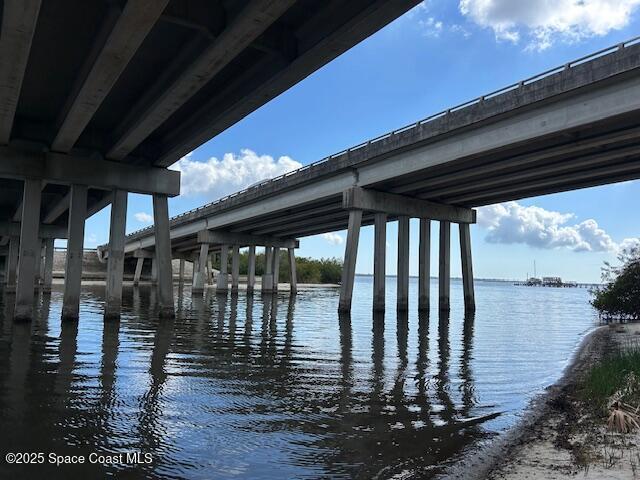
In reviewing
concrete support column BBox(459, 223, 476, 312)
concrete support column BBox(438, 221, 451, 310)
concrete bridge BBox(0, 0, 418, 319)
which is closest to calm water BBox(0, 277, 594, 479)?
concrete bridge BBox(0, 0, 418, 319)

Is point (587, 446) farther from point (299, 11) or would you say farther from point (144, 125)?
point (144, 125)

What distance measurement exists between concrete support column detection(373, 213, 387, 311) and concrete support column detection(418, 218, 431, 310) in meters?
4.60

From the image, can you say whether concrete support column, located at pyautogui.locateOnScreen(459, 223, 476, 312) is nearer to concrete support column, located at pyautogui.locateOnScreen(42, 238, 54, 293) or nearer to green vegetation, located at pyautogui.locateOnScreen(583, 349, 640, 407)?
green vegetation, located at pyautogui.locateOnScreen(583, 349, 640, 407)

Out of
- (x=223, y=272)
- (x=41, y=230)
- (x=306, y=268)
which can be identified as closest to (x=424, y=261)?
(x=223, y=272)

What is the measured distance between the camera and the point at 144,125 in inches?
715

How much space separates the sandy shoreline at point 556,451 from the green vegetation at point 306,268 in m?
110

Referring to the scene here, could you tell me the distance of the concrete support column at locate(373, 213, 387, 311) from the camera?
1256 inches

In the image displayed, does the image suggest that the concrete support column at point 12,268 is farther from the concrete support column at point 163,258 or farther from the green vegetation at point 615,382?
the green vegetation at point 615,382

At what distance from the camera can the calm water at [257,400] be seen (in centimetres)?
613

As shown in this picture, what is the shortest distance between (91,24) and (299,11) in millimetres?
5386

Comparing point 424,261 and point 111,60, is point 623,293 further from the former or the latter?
point 111,60

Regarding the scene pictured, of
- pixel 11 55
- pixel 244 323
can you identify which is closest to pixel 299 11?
pixel 11 55

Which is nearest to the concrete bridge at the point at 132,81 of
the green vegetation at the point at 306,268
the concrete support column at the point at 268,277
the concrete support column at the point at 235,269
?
the concrete support column at the point at 268,277

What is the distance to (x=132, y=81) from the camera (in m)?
16.7
